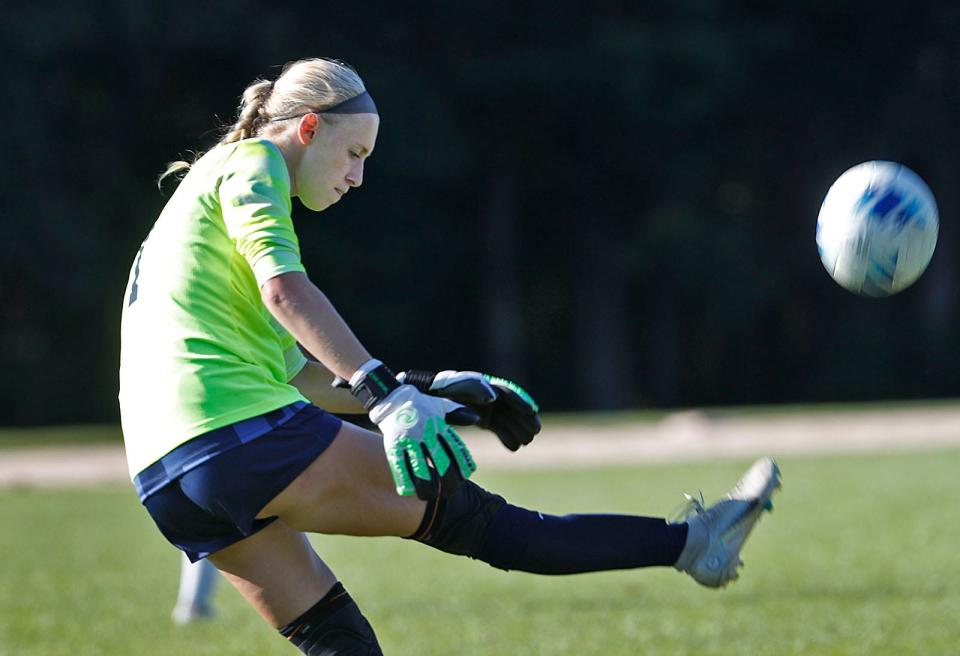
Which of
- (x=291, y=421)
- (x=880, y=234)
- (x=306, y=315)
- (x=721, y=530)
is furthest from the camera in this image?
(x=880, y=234)

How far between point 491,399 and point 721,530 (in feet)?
2.18

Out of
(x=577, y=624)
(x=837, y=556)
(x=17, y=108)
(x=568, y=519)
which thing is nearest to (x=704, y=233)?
(x=17, y=108)

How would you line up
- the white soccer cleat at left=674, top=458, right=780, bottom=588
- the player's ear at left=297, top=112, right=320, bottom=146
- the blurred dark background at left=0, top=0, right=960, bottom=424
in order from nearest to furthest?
the player's ear at left=297, top=112, right=320, bottom=146
the white soccer cleat at left=674, top=458, right=780, bottom=588
the blurred dark background at left=0, top=0, right=960, bottom=424

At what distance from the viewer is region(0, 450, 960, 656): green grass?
616 centimetres

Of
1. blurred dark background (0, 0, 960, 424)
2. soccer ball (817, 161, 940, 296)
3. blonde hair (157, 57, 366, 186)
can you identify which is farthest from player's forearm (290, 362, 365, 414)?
blurred dark background (0, 0, 960, 424)

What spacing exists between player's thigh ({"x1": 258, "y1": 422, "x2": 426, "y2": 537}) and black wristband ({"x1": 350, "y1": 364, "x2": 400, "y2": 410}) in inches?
7.6

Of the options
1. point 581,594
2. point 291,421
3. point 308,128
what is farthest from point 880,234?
point 581,594

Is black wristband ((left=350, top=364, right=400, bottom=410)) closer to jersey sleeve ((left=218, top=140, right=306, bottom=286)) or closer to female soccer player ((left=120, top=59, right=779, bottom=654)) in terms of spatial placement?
female soccer player ((left=120, top=59, right=779, bottom=654))

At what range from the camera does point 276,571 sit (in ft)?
10.9

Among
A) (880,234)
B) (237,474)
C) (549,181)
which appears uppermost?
(549,181)

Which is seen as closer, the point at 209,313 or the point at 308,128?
the point at 209,313

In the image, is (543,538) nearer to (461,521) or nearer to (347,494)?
(461,521)

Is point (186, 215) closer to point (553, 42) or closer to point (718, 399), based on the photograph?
point (553, 42)

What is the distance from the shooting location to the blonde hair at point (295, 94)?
330cm
